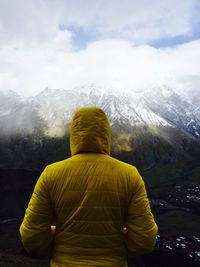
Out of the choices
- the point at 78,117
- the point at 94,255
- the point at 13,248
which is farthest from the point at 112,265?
the point at 13,248

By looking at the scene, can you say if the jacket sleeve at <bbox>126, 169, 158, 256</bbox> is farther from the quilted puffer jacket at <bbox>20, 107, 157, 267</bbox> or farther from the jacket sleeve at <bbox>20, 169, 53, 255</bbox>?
the jacket sleeve at <bbox>20, 169, 53, 255</bbox>

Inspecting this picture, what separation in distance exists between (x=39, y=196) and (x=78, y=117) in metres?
1.83

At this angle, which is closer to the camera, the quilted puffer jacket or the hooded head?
the quilted puffer jacket

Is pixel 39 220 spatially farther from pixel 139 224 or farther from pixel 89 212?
pixel 139 224

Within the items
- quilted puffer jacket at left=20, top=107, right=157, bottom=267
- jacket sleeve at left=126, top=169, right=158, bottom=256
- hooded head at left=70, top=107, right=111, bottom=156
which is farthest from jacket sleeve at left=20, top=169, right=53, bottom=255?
jacket sleeve at left=126, top=169, right=158, bottom=256

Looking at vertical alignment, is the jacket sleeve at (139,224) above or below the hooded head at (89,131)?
below

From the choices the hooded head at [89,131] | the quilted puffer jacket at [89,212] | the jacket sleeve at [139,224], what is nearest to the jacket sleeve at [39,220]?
the quilted puffer jacket at [89,212]

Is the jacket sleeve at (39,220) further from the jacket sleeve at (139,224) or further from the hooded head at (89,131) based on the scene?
the jacket sleeve at (139,224)

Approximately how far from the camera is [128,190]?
7.61 metres

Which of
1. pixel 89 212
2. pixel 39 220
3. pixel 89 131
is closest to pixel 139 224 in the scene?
pixel 89 212

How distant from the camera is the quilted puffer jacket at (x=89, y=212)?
7.40 meters

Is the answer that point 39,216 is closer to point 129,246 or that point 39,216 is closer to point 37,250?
point 37,250

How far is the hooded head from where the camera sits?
774 centimetres

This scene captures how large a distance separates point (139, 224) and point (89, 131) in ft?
7.12
